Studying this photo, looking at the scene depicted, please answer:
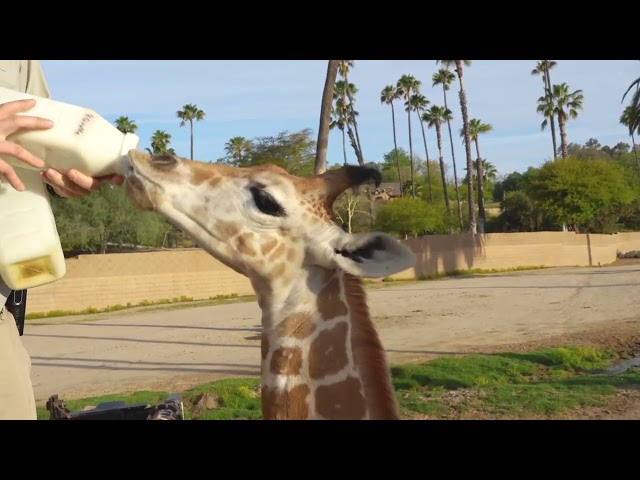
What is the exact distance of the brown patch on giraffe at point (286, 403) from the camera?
3.06m

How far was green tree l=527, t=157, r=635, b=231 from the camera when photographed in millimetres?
48844

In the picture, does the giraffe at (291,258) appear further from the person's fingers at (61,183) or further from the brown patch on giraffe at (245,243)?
the person's fingers at (61,183)

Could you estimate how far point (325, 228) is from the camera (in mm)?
3207

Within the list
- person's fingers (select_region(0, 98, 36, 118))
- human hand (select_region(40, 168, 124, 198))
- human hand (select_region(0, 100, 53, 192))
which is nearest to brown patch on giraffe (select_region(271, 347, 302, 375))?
human hand (select_region(40, 168, 124, 198))

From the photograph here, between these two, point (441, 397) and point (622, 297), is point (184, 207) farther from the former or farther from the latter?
point (622, 297)

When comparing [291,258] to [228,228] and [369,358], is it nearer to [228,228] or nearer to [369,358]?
[228,228]

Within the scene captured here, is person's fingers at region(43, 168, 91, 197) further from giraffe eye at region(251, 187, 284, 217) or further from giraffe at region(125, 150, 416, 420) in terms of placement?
giraffe eye at region(251, 187, 284, 217)

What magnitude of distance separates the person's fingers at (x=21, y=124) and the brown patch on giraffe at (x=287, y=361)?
144cm

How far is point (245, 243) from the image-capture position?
325 centimetres

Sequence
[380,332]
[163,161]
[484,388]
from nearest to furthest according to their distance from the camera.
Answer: [163,161] < [484,388] < [380,332]

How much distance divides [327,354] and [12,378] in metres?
1.42

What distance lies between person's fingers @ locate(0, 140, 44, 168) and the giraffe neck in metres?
1.21

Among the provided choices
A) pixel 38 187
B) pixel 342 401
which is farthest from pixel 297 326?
pixel 38 187
